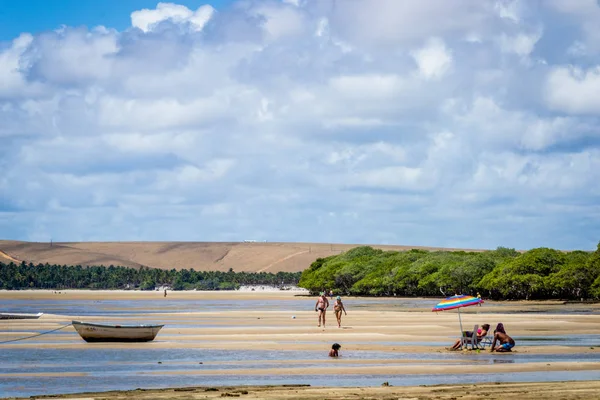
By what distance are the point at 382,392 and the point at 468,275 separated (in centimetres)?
9202

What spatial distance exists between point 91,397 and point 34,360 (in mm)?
11926

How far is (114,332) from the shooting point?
42.8m

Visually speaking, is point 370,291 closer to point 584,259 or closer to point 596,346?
point 584,259

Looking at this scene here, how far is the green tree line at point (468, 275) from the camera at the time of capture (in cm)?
9794

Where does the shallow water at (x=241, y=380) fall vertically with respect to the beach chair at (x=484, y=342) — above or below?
below

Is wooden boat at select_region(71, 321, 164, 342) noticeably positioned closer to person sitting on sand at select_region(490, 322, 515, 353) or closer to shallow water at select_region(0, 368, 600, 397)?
shallow water at select_region(0, 368, 600, 397)

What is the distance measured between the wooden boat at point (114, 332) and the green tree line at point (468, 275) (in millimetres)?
59549

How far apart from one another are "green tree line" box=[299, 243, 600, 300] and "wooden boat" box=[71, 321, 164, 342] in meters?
59.5

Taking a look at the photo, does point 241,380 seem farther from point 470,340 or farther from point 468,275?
point 468,275

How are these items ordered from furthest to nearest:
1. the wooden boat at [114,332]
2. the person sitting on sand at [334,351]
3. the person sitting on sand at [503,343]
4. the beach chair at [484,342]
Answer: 1. the wooden boat at [114,332]
2. the beach chair at [484,342]
3. the person sitting on sand at [503,343]
4. the person sitting on sand at [334,351]

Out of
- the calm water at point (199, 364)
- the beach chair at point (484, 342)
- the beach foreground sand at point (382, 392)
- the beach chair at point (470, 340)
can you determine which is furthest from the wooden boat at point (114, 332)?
the beach foreground sand at point (382, 392)

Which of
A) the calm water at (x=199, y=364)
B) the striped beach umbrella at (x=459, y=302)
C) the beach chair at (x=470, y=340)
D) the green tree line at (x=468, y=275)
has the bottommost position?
the calm water at (x=199, y=364)

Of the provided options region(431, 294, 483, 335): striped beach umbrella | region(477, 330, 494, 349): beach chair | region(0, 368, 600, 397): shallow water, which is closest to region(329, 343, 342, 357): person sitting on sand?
region(431, 294, 483, 335): striped beach umbrella

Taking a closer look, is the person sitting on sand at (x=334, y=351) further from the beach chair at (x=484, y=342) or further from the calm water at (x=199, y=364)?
the beach chair at (x=484, y=342)
